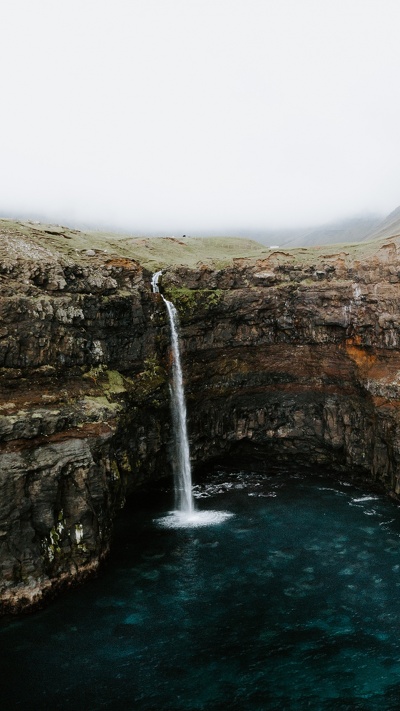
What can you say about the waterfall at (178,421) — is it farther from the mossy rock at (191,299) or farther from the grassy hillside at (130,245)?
the grassy hillside at (130,245)

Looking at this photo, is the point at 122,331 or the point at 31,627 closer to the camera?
the point at 31,627

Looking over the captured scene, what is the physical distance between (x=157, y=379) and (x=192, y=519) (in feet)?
39.2

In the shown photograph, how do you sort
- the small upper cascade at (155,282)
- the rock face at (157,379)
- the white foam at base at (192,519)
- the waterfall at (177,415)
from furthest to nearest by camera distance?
the small upper cascade at (155,282), the waterfall at (177,415), the white foam at base at (192,519), the rock face at (157,379)

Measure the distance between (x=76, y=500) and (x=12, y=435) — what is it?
5762 mm

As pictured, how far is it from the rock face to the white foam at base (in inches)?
160

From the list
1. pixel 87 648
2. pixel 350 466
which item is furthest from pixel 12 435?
pixel 350 466

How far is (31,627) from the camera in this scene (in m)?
28.3

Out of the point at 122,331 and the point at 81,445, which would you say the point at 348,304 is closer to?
the point at 122,331

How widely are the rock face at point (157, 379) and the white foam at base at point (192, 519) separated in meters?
4.07

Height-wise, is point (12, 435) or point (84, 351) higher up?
point (84, 351)

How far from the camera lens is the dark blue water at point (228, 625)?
2375 centimetres

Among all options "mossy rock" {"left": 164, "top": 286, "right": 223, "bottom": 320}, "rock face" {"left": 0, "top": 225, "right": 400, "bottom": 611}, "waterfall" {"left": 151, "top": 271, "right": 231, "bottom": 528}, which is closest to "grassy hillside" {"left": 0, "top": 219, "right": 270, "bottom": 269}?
"rock face" {"left": 0, "top": 225, "right": 400, "bottom": 611}

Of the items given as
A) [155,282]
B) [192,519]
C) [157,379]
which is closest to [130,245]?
[155,282]

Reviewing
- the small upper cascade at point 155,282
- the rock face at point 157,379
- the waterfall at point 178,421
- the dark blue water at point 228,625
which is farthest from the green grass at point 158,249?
the dark blue water at point 228,625
